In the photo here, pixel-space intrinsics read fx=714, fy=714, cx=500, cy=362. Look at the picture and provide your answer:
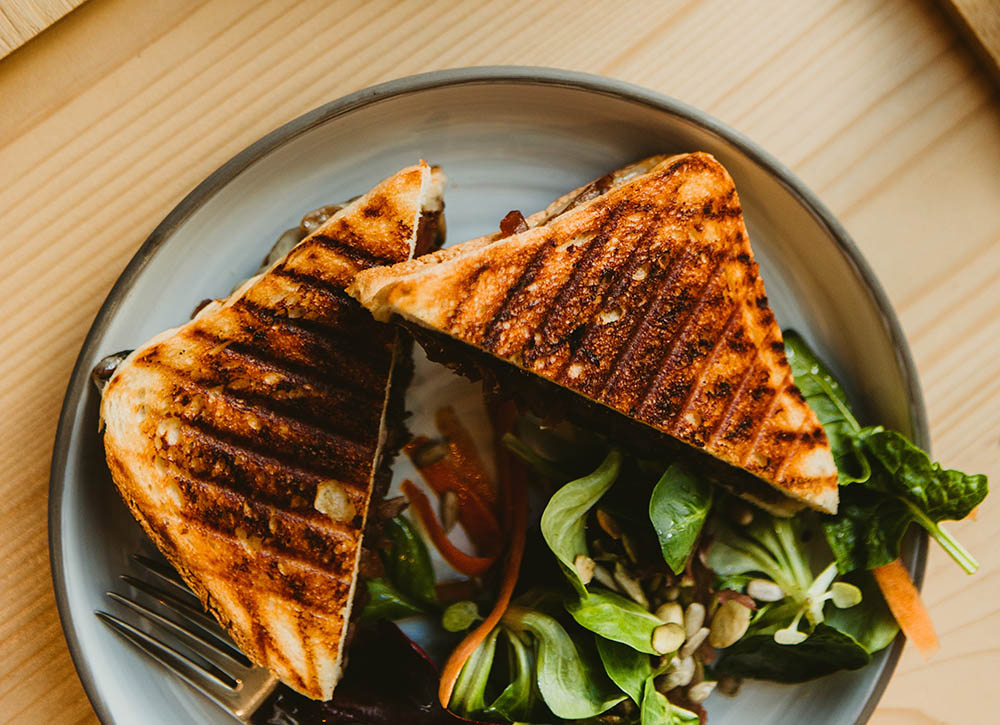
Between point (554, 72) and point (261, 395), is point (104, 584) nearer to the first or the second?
point (261, 395)

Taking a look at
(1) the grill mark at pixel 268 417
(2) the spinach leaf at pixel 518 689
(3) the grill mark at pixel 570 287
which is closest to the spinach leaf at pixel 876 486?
(3) the grill mark at pixel 570 287

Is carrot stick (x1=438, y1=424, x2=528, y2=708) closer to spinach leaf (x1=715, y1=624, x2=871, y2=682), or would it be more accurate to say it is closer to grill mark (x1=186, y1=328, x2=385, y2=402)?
grill mark (x1=186, y1=328, x2=385, y2=402)

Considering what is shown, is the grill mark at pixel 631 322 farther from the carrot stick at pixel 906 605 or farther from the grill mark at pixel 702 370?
the carrot stick at pixel 906 605

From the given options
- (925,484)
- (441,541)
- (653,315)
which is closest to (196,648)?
(441,541)

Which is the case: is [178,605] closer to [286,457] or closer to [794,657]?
[286,457]

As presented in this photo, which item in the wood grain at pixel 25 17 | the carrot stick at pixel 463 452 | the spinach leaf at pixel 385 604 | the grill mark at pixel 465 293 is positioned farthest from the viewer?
the carrot stick at pixel 463 452

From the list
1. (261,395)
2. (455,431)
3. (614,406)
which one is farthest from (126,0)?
(614,406)
